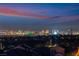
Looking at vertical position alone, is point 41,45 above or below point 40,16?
below

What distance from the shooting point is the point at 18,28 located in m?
1.26

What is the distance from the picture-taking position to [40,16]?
1257 millimetres

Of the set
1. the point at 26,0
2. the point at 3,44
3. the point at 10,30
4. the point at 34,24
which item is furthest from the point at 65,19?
the point at 3,44

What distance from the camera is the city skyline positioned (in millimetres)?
1251

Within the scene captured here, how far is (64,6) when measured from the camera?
1.27 metres

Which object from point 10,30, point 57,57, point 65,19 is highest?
point 65,19

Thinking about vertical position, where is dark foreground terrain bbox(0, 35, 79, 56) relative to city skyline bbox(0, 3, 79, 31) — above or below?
below

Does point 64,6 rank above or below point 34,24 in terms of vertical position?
above

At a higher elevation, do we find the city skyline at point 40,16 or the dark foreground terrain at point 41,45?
the city skyline at point 40,16

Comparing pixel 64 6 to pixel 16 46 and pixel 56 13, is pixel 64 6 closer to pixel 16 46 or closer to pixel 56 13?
pixel 56 13

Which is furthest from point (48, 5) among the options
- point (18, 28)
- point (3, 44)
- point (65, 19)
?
point (3, 44)

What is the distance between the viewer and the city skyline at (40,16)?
1251 mm

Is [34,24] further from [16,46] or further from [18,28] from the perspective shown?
[16,46]

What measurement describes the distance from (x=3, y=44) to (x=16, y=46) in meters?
0.16
